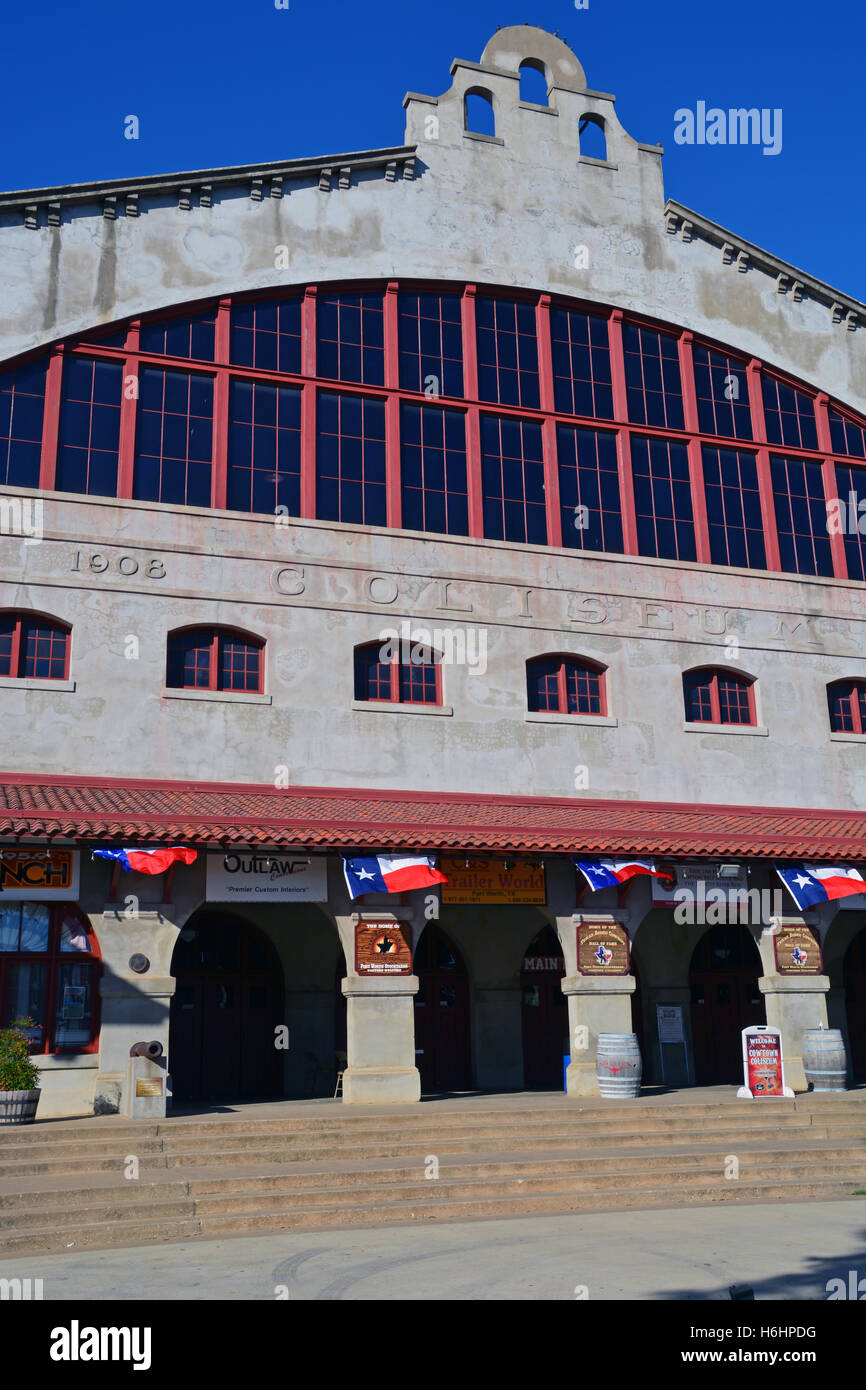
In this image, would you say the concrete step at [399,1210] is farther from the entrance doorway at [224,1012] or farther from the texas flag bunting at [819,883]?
the entrance doorway at [224,1012]

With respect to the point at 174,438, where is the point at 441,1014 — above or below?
below

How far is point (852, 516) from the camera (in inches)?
1159

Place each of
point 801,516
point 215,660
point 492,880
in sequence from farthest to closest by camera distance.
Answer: point 801,516 < point 215,660 < point 492,880

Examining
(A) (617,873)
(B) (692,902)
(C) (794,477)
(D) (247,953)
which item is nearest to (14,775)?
(D) (247,953)

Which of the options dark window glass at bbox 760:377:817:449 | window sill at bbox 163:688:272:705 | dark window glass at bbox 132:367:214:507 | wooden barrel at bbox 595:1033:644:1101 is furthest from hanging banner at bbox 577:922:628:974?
dark window glass at bbox 760:377:817:449

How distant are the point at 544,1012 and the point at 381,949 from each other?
22.4 feet

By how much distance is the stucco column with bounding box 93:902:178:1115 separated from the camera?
18.2 meters

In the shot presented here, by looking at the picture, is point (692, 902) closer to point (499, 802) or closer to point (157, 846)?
point (499, 802)

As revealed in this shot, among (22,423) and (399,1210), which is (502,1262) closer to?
(399,1210)

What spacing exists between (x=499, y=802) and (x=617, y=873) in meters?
3.44

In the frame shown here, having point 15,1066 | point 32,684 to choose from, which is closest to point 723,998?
point 15,1066

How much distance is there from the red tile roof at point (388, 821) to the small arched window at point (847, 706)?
3.07 m

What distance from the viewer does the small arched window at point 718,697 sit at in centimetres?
2633

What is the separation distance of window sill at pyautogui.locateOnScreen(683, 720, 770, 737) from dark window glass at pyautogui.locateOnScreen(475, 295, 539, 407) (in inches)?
307
